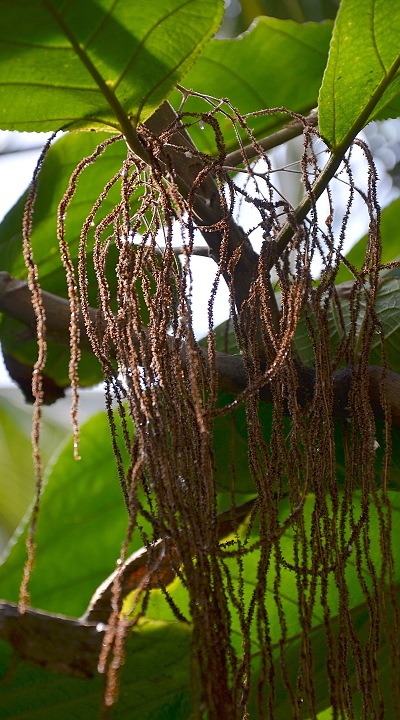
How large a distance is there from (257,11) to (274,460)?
151cm

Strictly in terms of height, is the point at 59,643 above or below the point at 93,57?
below

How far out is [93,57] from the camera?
0.61 metres

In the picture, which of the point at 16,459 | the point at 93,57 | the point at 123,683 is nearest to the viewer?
the point at 93,57

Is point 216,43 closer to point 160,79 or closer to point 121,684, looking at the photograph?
point 160,79

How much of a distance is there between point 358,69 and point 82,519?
69 cm

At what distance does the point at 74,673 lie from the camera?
651 millimetres

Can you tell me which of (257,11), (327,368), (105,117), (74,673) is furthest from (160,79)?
(257,11)

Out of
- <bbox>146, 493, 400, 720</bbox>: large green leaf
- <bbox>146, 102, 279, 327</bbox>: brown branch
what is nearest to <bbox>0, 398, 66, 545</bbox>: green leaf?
<bbox>146, 493, 400, 720</bbox>: large green leaf

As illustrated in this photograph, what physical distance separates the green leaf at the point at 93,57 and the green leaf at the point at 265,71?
0.32 meters

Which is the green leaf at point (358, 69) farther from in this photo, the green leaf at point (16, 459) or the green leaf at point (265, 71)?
the green leaf at point (16, 459)

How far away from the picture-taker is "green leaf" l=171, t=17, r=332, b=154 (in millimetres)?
919

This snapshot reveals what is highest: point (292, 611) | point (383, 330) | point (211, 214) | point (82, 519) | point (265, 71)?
point (265, 71)

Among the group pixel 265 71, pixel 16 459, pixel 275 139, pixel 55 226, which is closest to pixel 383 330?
pixel 275 139

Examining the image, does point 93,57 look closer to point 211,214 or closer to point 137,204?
point 211,214
